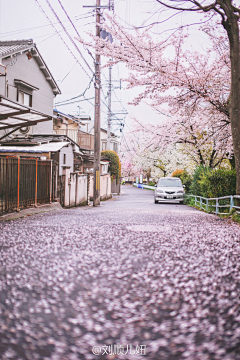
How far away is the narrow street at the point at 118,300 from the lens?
2.14 meters

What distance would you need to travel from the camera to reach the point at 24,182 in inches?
408

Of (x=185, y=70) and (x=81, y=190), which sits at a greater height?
(x=185, y=70)

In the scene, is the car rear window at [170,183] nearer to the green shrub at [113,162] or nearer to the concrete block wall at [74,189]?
the concrete block wall at [74,189]

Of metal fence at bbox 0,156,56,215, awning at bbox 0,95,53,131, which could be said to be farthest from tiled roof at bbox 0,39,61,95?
metal fence at bbox 0,156,56,215

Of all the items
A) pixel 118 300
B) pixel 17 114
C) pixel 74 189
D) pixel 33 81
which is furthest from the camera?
pixel 33 81

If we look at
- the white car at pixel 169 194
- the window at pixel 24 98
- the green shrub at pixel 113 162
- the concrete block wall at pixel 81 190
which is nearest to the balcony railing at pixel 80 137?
the green shrub at pixel 113 162

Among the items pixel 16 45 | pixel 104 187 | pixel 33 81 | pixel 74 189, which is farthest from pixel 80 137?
pixel 74 189

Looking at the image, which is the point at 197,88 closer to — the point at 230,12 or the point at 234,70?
the point at 234,70

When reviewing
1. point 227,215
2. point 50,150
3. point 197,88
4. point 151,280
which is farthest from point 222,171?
point 151,280

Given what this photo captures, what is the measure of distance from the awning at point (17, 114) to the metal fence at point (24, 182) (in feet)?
5.35

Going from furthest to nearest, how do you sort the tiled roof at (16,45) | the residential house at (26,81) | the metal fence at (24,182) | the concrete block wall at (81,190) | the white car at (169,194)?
the white car at (169,194)
the tiled roof at (16,45)
the concrete block wall at (81,190)
the residential house at (26,81)
the metal fence at (24,182)

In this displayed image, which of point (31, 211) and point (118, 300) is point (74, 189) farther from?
point (118, 300)

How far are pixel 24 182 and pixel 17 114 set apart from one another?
7.90 ft

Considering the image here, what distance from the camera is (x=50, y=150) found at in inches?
538
